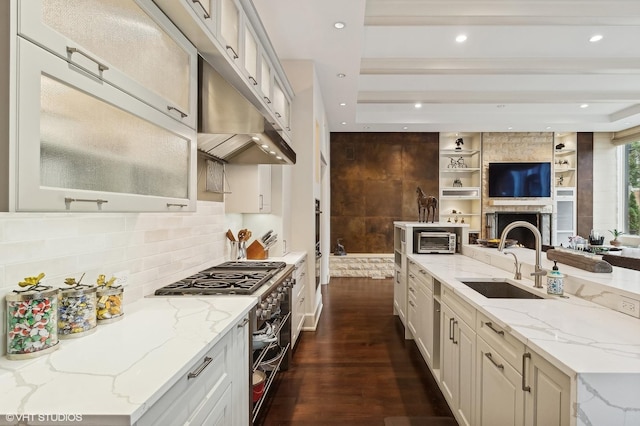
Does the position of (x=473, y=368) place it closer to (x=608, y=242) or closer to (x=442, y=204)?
(x=442, y=204)

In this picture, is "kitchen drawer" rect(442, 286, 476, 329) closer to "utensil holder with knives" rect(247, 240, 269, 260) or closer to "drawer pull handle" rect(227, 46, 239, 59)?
"utensil holder with knives" rect(247, 240, 269, 260)

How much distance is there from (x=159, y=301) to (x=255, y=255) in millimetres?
1581

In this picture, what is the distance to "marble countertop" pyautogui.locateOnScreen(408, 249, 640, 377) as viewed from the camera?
1.13 m

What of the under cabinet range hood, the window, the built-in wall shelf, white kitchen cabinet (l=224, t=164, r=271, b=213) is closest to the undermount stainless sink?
the under cabinet range hood

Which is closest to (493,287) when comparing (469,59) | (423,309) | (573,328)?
(423,309)

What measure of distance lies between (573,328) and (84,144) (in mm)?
1972

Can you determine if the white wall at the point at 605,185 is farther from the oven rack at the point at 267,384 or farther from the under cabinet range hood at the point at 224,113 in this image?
the under cabinet range hood at the point at 224,113

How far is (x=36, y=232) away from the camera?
4.16 ft

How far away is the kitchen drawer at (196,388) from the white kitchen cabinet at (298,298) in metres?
1.69

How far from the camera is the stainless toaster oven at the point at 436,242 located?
3.96 meters

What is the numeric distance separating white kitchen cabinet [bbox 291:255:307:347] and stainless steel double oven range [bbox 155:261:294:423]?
26 cm

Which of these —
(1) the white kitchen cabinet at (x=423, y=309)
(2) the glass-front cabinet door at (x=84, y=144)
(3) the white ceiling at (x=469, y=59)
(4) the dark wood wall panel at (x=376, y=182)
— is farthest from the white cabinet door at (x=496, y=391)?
(4) the dark wood wall panel at (x=376, y=182)

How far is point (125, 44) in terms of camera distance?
4.05 ft

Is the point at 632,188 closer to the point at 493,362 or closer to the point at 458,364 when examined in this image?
the point at 458,364
